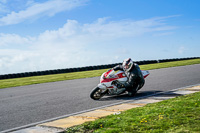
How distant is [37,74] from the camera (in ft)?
101

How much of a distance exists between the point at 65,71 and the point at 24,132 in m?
27.6

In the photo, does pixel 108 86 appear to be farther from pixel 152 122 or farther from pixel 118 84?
pixel 152 122

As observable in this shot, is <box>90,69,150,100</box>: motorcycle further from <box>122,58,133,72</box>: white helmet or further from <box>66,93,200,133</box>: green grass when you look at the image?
<box>66,93,200,133</box>: green grass

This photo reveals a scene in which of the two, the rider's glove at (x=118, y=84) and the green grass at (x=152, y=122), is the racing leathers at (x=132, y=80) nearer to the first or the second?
the rider's glove at (x=118, y=84)

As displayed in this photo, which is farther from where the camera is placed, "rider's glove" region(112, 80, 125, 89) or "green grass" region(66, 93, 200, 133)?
"rider's glove" region(112, 80, 125, 89)

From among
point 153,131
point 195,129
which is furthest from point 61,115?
point 195,129

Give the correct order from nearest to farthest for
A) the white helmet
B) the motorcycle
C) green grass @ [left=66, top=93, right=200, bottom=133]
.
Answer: green grass @ [left=66, top=93, right=200, bottom=133] < the motorcycle < the white helmet

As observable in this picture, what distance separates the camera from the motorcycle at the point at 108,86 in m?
8.72

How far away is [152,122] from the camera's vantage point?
4.88m

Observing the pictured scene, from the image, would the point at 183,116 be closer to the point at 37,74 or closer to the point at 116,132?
the point at 116,132

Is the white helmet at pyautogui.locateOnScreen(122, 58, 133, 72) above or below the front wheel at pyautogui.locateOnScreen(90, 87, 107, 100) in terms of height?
above

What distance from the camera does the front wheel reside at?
28.6ft

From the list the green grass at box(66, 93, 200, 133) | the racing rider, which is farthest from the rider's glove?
the green grass at box(66, 93, 200, 133)

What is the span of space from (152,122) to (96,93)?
405cm
